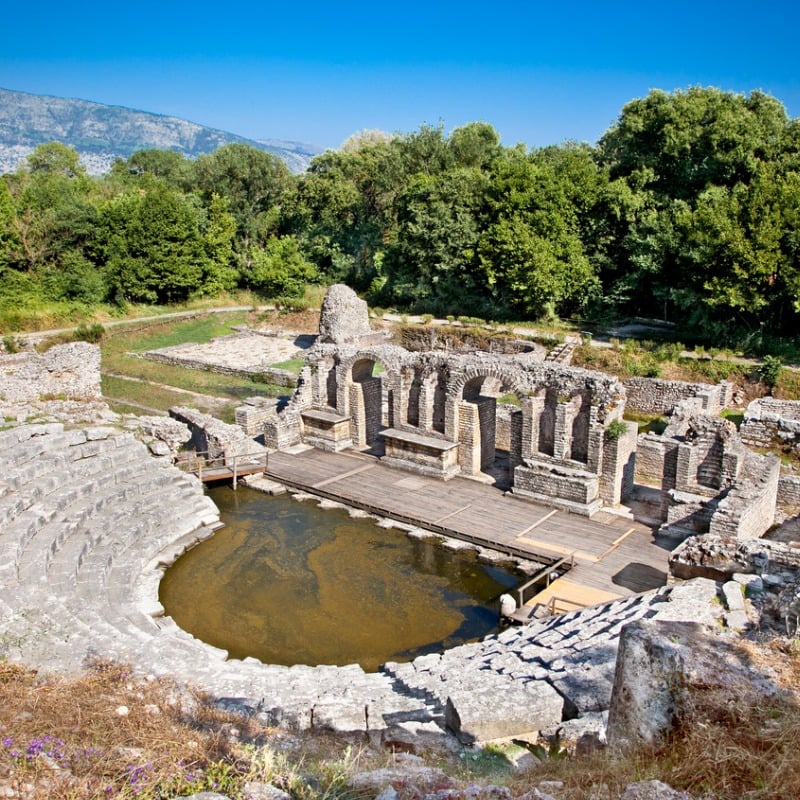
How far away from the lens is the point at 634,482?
1845cm

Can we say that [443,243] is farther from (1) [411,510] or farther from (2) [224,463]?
(1) [411,510]

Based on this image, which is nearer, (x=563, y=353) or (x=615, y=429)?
(x=615, y=429)

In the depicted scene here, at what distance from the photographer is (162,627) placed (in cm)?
1282

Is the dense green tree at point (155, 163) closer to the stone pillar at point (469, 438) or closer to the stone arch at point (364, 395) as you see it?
the stone arch at point (364, 395)

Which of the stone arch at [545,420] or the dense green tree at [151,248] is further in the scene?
the dense green tree at [151,248]

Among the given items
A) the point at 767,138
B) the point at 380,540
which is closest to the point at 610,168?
the point at 767,138

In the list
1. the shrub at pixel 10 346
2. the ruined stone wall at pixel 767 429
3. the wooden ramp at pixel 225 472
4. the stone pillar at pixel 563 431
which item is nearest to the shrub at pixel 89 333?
the shrub at pixel 10 346

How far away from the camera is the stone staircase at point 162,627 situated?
349 inches

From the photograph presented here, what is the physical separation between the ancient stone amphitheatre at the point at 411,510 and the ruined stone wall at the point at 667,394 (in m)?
0.07

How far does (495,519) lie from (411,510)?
6.50ft

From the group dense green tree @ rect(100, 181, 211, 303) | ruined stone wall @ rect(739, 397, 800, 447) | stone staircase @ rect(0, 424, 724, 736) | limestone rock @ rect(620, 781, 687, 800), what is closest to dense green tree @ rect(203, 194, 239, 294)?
dense green tree @ rect(100, 181, 211, 303)

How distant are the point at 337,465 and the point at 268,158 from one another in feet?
138

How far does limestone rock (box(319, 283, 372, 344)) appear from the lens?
117 ft

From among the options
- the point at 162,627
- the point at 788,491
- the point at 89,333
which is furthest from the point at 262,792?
the point at 89,333
